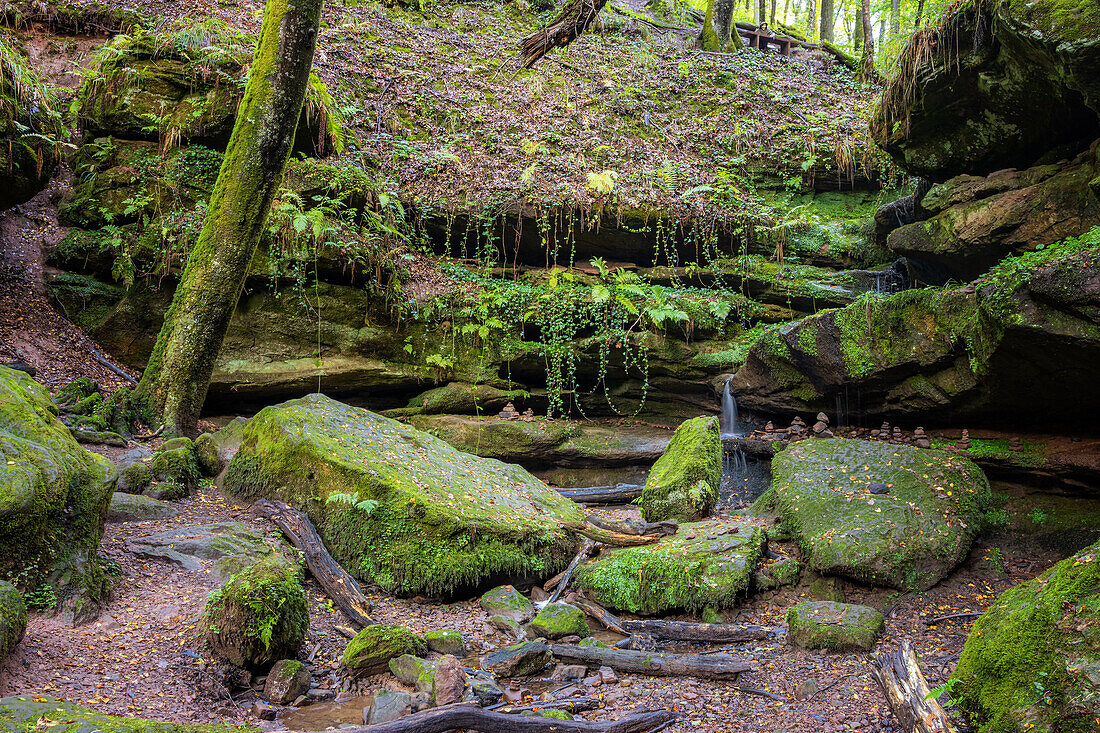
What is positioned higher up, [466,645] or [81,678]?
[81,678]

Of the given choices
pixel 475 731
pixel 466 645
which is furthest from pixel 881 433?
pixel 475 731

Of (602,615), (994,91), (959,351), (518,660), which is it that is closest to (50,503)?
(518,660)

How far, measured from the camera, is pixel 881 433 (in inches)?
327

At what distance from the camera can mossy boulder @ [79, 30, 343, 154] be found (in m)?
8.91

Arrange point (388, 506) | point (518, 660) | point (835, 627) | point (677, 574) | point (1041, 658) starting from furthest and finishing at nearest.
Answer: point (677, 574) < point (388, 506) < point (835, 627) < point (518, 660) < point (1041, 658)

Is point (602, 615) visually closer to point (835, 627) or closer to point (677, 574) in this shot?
point (677, 574)

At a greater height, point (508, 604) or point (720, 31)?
point (720, 31)

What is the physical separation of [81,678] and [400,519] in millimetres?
2734

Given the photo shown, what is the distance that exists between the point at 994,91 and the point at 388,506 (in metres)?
8.50

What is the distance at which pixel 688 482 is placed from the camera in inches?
284

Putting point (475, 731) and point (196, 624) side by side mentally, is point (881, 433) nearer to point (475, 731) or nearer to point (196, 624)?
point (475, 731)

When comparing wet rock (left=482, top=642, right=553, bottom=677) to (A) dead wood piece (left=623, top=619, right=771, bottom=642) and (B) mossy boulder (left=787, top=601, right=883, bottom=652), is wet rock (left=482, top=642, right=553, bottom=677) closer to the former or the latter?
(A) dead wood piece (left=623, top=619, right=771, bottom=642)

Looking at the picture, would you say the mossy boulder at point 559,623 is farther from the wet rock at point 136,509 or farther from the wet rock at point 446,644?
the wet rock at point 136,509

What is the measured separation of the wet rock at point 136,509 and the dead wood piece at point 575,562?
363 centimetres
